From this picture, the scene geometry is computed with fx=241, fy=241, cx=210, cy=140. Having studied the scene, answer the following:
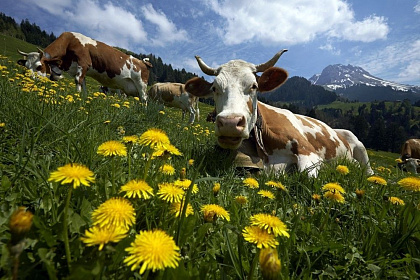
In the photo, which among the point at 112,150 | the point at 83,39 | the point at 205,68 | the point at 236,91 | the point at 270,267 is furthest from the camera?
the point at 83,39

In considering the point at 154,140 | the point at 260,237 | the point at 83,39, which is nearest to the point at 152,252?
the point at 260,237

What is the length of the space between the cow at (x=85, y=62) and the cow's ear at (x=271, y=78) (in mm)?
7478

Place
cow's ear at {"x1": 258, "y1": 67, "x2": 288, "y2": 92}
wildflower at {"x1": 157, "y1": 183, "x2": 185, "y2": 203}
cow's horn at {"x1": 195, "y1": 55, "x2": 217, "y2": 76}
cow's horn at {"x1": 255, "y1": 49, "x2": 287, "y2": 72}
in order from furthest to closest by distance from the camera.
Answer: cow's horn at {"x1": 195, "y1": 55, "x2": 217, "y2": 76}
cow's horn at {"x1": 255, "y1": 49, "x2": 287, "y2": 72}
cow's ear at {"x1": 258, "y1": 67, "x2": 288, "y2": 92}
wildflower at {"x1": 157, "y1": 183, "x2": 185, "y2": 203}

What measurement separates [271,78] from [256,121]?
3.39 ft

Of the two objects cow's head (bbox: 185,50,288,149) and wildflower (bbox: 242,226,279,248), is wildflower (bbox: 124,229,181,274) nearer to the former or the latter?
wildflower (bbox: 242,226,279,248)

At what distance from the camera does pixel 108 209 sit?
872 mm

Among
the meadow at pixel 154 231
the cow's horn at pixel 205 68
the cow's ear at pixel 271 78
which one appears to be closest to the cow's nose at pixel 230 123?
the meadow at pixel 154 231

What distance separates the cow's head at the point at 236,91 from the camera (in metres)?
3.63

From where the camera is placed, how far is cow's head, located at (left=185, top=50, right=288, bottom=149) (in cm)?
363

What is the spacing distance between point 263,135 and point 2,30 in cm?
14075

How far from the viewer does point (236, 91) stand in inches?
169

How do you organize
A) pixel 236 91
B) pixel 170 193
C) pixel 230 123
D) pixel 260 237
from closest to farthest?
pixel 260 237 < pixel 170 193 < pixel 230 123 < pixel 236 91

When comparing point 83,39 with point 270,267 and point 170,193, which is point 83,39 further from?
point 270,267

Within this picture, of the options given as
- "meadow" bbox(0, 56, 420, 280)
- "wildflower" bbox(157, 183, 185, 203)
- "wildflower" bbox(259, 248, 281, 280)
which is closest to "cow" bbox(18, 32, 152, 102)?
"meadow" bbox(0, 56, 420, 280)
